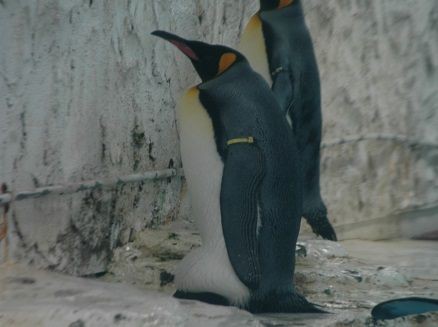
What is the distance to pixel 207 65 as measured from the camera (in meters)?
2.03

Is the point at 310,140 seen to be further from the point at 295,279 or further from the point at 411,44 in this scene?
the point at 411,44

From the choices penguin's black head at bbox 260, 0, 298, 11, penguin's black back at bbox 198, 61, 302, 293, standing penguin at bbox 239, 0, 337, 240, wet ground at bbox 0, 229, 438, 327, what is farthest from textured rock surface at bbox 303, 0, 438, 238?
penguin's black back at bbox 198, 61, 302, 293

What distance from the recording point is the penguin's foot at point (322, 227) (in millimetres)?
2543

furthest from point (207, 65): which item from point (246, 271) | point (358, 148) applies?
point (358, 148)

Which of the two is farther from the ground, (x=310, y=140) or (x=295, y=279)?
(x=310, y=140)

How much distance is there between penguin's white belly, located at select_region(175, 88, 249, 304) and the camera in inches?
74.7

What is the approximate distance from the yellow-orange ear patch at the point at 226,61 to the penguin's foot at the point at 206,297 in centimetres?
48

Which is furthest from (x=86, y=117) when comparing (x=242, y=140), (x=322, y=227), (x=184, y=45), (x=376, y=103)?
(x=376, y=103)

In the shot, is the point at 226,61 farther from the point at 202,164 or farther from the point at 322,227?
the point at 322,227

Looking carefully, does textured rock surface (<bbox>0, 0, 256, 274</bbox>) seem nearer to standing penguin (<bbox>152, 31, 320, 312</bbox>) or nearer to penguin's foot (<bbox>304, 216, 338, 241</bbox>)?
standing penguin (<bbox>152, 31, 320, 312</bbox>)

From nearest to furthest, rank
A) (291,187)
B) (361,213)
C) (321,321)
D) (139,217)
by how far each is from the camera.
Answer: (321,321) → (291,187) → (139,217) → (361,213)

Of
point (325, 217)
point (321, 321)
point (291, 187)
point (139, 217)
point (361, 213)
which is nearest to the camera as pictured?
point (321, 321)

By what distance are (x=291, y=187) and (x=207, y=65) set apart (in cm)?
33

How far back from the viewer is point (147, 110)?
2.42 m
